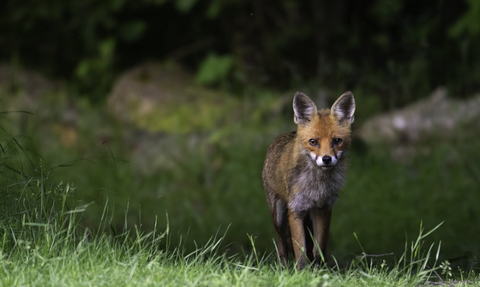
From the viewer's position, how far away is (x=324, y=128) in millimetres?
3236

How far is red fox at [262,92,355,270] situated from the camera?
321cm

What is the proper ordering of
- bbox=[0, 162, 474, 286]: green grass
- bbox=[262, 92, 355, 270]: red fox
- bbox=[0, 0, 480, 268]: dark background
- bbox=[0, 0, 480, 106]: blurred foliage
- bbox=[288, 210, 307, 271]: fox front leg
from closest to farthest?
bbox=[0, 162, 474, 286]: green grass, bbox=[262, 92, 355, 270]: red fox, bbox=[288, 210, 307, 271]: fox front leg, bbox=[0, 0, 480, 268]: dark background, bbox=[0, 0, 480, 106]: blurred foliage

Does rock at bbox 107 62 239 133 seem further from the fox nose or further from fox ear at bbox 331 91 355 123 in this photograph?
the fox nose

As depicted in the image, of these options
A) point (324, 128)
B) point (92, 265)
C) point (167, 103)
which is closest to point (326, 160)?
point (324, 128)

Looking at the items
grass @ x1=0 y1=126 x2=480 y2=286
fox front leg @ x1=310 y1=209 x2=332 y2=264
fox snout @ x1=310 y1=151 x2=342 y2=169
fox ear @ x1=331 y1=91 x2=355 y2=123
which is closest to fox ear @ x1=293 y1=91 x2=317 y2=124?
fox ear @ x1=331 y1=91 x2=355 y2=123

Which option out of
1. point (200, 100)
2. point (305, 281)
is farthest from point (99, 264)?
point (200, 100)

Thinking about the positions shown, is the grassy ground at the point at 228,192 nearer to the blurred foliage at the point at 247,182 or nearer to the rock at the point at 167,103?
the blurred foliage at the point at 247,182

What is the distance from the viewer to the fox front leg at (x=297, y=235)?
134 inches

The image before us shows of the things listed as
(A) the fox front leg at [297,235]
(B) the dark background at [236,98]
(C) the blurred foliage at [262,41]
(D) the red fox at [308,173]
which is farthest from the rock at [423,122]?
(A) the fox front leg at [297,235]

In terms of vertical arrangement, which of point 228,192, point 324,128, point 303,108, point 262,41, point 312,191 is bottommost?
point 228,192

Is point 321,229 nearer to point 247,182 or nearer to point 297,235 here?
point 297,235

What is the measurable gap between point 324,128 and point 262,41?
706 cm

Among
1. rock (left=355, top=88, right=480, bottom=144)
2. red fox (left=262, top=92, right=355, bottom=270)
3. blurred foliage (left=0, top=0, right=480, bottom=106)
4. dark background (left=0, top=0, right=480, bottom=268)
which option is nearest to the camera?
red fox (left=262, top=92, right=355, bottom=270)

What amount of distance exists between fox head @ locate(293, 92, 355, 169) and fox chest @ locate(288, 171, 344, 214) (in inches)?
8.3
